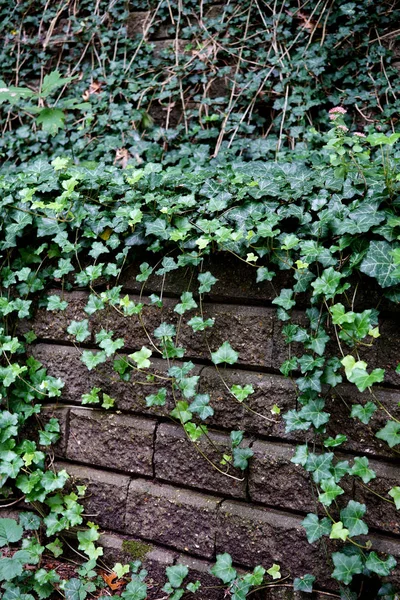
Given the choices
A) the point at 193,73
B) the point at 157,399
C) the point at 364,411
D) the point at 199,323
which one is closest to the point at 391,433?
the point at 364,411

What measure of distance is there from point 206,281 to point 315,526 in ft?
2.90

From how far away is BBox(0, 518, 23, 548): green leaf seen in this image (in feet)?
6.81

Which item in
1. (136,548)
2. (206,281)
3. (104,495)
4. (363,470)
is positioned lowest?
(136,548)

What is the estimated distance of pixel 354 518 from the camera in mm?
1734

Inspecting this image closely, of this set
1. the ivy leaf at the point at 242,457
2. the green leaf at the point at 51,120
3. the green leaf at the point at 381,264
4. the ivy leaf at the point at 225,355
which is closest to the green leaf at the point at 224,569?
the ivy leaf at the point at 242,457

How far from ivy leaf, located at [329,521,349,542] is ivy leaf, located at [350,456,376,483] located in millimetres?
154

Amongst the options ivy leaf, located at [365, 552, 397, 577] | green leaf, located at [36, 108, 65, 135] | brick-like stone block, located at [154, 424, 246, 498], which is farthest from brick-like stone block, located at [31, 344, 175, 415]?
green leaf, located at [36, 108, 65, 135]

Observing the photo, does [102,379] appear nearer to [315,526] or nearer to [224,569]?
[224,569]

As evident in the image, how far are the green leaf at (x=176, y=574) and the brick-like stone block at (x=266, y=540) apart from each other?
0.15 metres

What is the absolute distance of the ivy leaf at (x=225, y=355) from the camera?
76.5 inches

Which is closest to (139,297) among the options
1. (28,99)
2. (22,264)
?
(22,264)

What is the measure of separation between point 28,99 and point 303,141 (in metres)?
1.89

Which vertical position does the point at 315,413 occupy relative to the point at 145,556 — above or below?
above

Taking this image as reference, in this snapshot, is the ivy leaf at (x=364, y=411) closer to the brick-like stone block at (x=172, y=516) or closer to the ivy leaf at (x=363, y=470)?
the ivy leaf at (x=363, y=470)
